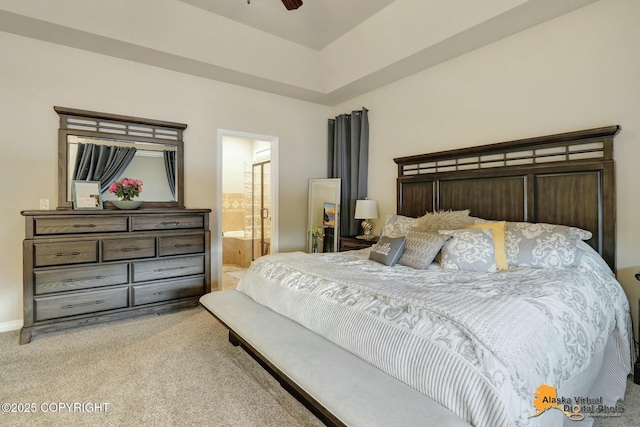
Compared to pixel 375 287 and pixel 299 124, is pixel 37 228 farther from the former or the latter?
pixel 299 124

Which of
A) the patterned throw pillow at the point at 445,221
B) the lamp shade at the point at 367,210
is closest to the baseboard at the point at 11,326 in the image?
the lamp shade at the point at 367,210

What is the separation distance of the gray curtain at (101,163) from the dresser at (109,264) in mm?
611

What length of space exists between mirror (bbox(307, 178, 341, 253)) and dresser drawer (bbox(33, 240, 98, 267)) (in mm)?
2802

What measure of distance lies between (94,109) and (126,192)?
945 mm

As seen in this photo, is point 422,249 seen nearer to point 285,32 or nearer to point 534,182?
point 534,182

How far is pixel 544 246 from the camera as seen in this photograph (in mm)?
2398

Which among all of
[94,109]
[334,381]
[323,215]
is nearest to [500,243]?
[334,381]

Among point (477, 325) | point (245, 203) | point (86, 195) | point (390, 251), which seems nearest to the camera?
point (477, 325)

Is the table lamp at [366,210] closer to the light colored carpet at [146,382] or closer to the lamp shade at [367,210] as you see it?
the lamp shade at [367,210]

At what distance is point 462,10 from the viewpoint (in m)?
2.91

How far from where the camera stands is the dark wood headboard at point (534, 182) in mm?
2527

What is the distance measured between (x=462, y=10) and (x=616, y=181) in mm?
1925

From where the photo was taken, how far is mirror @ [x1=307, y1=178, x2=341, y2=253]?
191 inches

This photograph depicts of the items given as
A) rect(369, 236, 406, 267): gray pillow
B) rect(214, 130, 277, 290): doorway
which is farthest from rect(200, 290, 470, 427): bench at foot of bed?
rect(214, 130, 277, 290): doorway
